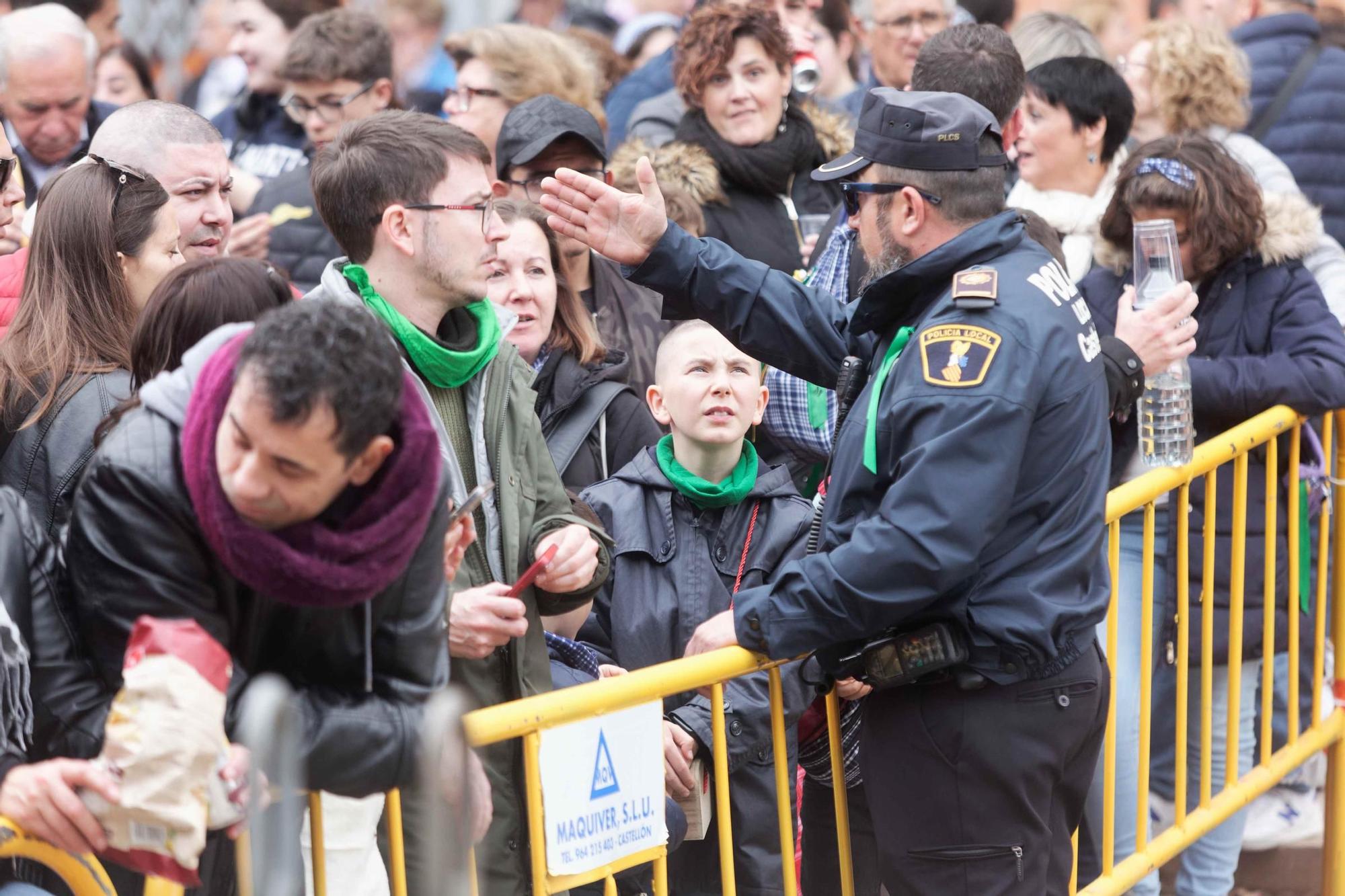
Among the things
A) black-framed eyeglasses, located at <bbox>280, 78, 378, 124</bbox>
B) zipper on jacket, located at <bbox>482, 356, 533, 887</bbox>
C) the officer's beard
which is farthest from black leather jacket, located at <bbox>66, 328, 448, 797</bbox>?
black-framed eyeglasses, located at <bbox>280, 78, 378, 124</bbox>

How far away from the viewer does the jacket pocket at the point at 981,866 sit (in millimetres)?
3285

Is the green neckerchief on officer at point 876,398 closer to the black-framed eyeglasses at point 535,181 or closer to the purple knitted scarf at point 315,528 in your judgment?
the purple knitted scarf at point 315,528

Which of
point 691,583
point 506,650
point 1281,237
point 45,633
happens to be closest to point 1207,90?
point 1281,237

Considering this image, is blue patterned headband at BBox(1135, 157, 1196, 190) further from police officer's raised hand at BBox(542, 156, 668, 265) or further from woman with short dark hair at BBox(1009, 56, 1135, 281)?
police officer's raised hand at BBox(542, 156, 668, 265)

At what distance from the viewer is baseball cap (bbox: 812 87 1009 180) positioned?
3.33 metres

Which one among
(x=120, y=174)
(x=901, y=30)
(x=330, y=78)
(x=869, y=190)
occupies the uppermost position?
(x=901, y=30)

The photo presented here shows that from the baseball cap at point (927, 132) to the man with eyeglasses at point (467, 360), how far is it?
0.78 metres

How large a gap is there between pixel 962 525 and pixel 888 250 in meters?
0.68

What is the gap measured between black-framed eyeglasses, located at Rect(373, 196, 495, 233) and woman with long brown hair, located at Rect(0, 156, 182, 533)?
54 cm

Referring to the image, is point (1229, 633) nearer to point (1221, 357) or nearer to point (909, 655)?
point (1221, 357)

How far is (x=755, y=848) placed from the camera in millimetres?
3744

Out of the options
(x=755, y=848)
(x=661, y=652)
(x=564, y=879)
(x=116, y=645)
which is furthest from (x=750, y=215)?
(x=116, y=645)

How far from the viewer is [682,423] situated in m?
4.06

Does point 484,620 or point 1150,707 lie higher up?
point 484,620
